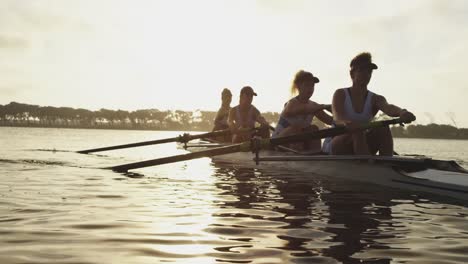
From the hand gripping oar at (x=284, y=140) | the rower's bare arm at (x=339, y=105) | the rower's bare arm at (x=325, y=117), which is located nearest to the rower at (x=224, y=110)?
the rower's bare arm at (x=325, y=117)

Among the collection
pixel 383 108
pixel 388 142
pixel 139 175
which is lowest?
pixel 139 175

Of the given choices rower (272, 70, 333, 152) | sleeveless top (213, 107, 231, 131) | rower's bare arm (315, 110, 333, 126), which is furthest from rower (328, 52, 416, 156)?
sleeveless top (213, 107, 231, 131)

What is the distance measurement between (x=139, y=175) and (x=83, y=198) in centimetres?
354

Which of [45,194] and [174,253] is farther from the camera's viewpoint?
[45,194]

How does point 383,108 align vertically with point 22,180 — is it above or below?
above

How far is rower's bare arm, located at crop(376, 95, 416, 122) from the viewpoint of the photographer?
7.56 m

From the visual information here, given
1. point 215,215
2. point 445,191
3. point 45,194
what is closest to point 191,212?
point 215,215

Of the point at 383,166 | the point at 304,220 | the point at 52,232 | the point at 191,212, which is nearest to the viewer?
the point at 52,232

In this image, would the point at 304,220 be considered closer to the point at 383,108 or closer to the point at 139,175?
the point at 383,108

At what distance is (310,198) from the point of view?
23.0 feet

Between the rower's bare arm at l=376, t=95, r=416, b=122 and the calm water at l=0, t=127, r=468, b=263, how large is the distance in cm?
134

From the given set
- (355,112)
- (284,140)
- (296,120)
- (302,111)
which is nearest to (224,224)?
(284,140)

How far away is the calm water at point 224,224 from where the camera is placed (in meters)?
3.72

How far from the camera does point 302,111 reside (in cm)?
1016
